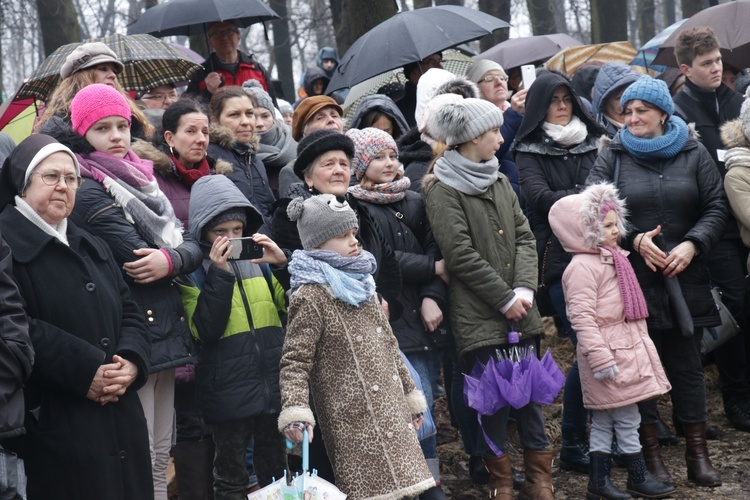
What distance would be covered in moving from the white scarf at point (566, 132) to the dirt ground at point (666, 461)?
209cm

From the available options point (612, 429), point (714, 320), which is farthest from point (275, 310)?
point (714, 320)

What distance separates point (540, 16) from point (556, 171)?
1746 cm

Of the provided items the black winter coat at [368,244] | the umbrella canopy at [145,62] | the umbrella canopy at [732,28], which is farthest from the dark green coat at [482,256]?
the umbrella canopy at [732,28]

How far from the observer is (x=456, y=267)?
19.1 feet

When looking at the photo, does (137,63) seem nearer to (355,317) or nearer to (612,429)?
(355,317)

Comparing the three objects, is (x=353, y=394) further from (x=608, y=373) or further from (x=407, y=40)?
(x=407, y=40)

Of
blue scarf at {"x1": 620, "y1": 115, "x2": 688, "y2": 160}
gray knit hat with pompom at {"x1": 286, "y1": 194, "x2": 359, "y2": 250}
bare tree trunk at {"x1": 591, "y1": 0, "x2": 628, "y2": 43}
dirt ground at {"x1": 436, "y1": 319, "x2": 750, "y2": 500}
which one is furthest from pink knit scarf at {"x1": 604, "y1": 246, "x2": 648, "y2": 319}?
bare tree trunk at {"x1": 591, "y1": 0, "x2": 628, "y2": 43}

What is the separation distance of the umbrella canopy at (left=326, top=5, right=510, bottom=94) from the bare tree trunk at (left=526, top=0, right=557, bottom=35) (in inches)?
593

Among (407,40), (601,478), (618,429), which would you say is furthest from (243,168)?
(601,478)

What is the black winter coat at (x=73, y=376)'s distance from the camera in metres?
4.11

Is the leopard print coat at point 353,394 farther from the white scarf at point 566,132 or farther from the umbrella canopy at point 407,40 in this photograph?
the umbrella canopy at point 407,40

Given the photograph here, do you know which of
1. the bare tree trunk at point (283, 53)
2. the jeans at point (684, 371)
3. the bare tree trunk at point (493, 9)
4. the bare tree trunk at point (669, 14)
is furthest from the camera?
the bare tree trunk at point (669, 14)

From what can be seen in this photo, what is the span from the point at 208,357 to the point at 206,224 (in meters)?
0.71

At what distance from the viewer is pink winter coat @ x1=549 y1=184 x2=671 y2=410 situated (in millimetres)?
5848
